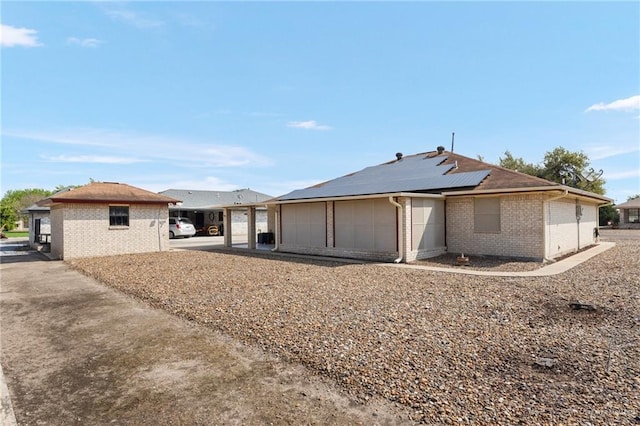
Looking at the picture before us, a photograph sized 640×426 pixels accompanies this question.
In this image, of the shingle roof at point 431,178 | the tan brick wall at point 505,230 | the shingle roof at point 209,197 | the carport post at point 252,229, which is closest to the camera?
the tan brick wall at point 505,230

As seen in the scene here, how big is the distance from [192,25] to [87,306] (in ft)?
30.8

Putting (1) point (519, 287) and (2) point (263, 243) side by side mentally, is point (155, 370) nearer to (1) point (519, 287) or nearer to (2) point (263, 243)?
(1) point (519, 287)

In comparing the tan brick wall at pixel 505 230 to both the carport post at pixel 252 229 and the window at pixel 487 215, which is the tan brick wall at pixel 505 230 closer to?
the window at pixel 487 215

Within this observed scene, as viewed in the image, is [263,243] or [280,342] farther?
[263,243]

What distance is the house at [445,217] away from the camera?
12281 millimetres

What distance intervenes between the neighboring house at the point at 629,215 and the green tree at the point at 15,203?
188 feet

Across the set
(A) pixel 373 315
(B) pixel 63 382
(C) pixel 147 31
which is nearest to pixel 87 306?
(B) pixel 63 382

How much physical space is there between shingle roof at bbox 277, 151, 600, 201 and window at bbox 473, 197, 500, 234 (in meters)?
0.55

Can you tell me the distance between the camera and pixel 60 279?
35.4 ft

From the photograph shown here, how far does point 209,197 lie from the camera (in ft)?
116

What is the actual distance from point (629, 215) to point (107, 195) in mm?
46952

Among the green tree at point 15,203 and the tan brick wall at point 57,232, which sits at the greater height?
the green tree at point 15,203

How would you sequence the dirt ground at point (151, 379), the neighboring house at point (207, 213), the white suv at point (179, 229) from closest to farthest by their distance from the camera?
the dirt ground at point (151, 379), the white suv at point (179, 229), the neighboring house at point (207, 213)

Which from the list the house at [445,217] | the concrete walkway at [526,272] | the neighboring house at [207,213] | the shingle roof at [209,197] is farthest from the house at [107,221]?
the concrete walkway at [526,272]
